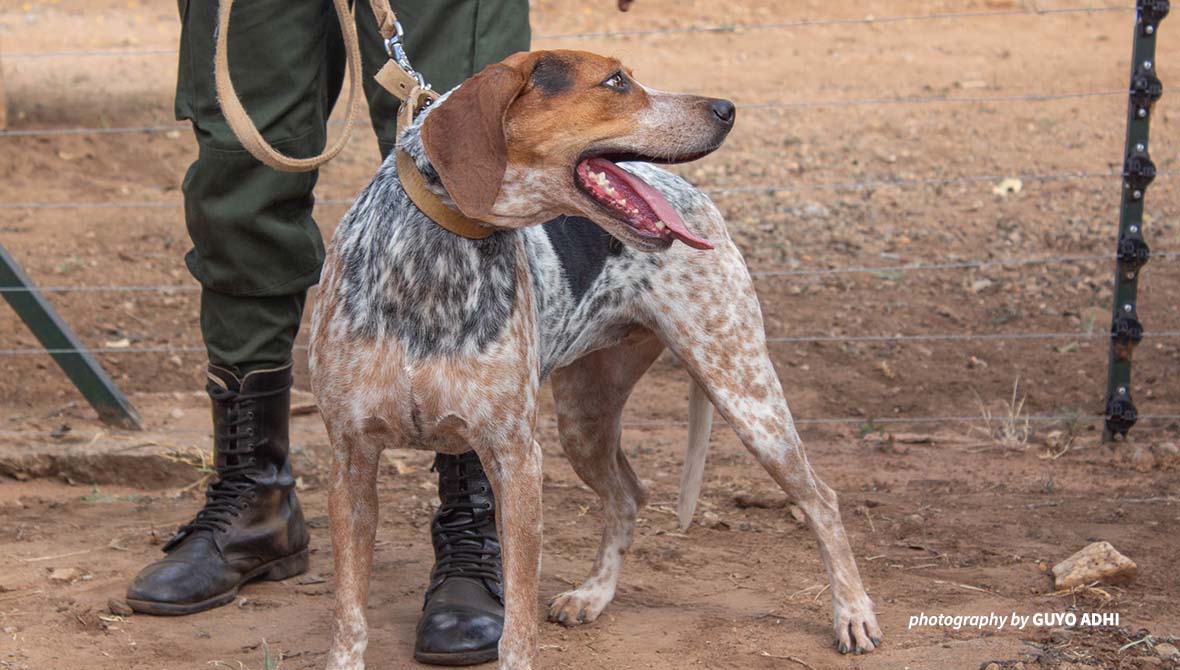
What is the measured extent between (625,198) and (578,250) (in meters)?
0.54

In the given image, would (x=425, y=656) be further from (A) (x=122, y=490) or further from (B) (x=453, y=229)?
(A) (x=122, y=490)

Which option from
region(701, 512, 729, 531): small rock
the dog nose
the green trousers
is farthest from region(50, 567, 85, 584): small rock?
the dog nose

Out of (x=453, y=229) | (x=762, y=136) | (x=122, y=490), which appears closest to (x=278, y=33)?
(x=453, y=229)

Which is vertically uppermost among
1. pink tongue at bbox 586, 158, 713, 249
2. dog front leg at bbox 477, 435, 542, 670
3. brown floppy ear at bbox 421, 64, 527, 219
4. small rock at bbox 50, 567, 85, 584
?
brown floppy ear at bbox 421, 64, 527, 219

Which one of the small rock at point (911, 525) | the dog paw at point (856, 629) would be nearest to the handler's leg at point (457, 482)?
the dog paw at point (856, 629)

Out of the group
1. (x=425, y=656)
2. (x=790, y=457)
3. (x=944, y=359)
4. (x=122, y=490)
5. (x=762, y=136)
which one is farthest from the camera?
(x=762, y=136)

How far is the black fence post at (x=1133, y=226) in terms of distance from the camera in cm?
535

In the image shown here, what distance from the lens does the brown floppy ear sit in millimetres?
2947

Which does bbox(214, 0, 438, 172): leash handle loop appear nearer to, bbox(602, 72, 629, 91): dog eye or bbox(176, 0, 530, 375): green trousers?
bbox(176, 0, 530, 375): green trousers

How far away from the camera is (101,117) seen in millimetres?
9180

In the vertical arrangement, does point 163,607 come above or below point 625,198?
below

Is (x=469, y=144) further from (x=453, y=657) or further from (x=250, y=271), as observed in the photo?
(x=453, y=657)

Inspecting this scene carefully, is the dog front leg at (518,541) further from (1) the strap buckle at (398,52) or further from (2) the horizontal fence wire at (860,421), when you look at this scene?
(2) the horizontal fence wire at (860,421)

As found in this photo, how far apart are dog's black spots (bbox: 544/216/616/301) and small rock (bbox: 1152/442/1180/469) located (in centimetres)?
254
